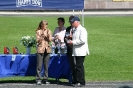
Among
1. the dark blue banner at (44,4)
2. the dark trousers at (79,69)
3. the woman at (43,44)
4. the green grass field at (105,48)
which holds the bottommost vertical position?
the green grass field at (105,48)

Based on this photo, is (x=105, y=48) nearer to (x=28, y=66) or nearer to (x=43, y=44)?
(x=28, y=66)

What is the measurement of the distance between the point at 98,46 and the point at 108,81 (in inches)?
335

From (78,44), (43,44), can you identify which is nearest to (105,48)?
(43,44)

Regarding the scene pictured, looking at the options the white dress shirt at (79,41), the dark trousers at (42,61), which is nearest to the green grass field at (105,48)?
the dark trousers at (42,61)

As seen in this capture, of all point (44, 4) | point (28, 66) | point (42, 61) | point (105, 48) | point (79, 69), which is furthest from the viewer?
point (105, 48)

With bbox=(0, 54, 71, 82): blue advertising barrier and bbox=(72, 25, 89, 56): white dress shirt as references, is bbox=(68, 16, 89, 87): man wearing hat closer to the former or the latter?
bbox=(72, 25, 89, 56): white dress shirt

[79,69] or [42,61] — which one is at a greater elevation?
[42,61]

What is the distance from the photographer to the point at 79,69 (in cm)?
1390

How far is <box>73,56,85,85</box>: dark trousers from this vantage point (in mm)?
13742

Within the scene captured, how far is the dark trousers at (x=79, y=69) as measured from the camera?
1374 centimetres

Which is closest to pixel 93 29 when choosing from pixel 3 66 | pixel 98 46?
pixel 98 46

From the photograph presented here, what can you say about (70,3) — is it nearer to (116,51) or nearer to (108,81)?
(108,81)

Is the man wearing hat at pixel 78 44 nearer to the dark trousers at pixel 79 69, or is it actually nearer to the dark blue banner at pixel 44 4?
the dark trousers at pixel 79 69

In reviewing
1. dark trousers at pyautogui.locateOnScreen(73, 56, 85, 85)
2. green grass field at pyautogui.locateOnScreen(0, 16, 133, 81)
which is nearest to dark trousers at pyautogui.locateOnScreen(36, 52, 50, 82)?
dark trousers at pyautogui.locateOnScreen(73, 56, 85, 85)
